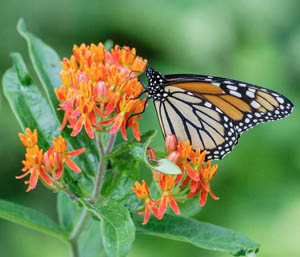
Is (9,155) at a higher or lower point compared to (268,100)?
lower

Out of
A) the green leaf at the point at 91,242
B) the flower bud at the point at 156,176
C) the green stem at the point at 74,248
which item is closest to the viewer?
the flower bud at the point at 156,176

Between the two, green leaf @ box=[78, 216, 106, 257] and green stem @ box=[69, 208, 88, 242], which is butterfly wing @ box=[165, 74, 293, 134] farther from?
green leaf @ box=[78, 216, 106, 257]

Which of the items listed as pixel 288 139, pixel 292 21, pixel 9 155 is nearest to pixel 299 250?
pixel 288 139

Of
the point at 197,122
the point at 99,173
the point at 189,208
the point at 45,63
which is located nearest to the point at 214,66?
the point at 197,122

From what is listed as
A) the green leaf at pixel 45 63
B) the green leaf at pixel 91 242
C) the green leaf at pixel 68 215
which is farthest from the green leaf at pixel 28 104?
the green leaf at pixel 91 242

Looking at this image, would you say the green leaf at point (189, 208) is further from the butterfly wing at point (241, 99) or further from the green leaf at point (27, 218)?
the green leaf at point (27, 218)

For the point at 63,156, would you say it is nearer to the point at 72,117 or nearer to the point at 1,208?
the point at 72,117

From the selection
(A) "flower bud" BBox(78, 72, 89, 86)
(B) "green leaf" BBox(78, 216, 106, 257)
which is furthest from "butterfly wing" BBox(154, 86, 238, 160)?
(B) "green leaf" BBox(78, 216, 106, 257)
